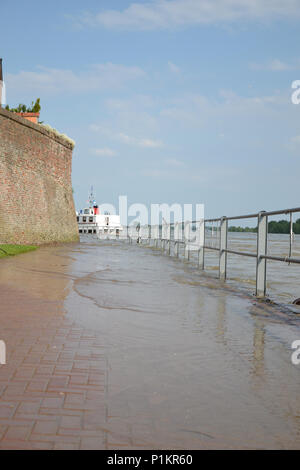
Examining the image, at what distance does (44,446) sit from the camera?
6.40 ft

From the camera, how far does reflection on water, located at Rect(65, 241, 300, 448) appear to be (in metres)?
2.14

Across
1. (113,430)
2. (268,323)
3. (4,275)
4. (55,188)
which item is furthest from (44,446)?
(55,188)

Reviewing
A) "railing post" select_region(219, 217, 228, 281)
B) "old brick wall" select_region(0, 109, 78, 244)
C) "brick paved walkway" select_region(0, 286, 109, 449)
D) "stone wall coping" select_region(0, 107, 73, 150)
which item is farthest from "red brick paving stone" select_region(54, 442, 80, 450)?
"stone wall coping" select_region(0, 107, 73, 150)

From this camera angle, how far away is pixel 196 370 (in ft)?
10.00

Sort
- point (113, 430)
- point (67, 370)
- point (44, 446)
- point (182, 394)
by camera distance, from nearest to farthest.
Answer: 1. point (44, 446)
2. point (113, 430)
3. point (182, 394)
4. point (67, 370)

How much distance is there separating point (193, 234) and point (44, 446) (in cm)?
1188

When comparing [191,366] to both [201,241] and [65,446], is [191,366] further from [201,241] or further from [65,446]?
[201,241]

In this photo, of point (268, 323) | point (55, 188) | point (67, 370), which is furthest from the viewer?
point (55, 188)

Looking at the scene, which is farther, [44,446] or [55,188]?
[55,188]

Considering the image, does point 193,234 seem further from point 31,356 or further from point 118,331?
point 31,356

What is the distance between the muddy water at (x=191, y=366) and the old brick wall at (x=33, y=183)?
1199cm

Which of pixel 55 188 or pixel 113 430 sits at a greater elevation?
pixel 55 188

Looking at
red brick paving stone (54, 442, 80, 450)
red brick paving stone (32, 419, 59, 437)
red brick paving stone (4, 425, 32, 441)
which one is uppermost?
red brick paving stone (4, 425, 32, 441)

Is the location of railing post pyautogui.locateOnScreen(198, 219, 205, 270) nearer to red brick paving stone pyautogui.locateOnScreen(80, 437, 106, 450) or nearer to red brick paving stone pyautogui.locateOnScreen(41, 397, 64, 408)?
red brick paving stone pyautogui.locateOnScreen(41, 397, 64, 408)
